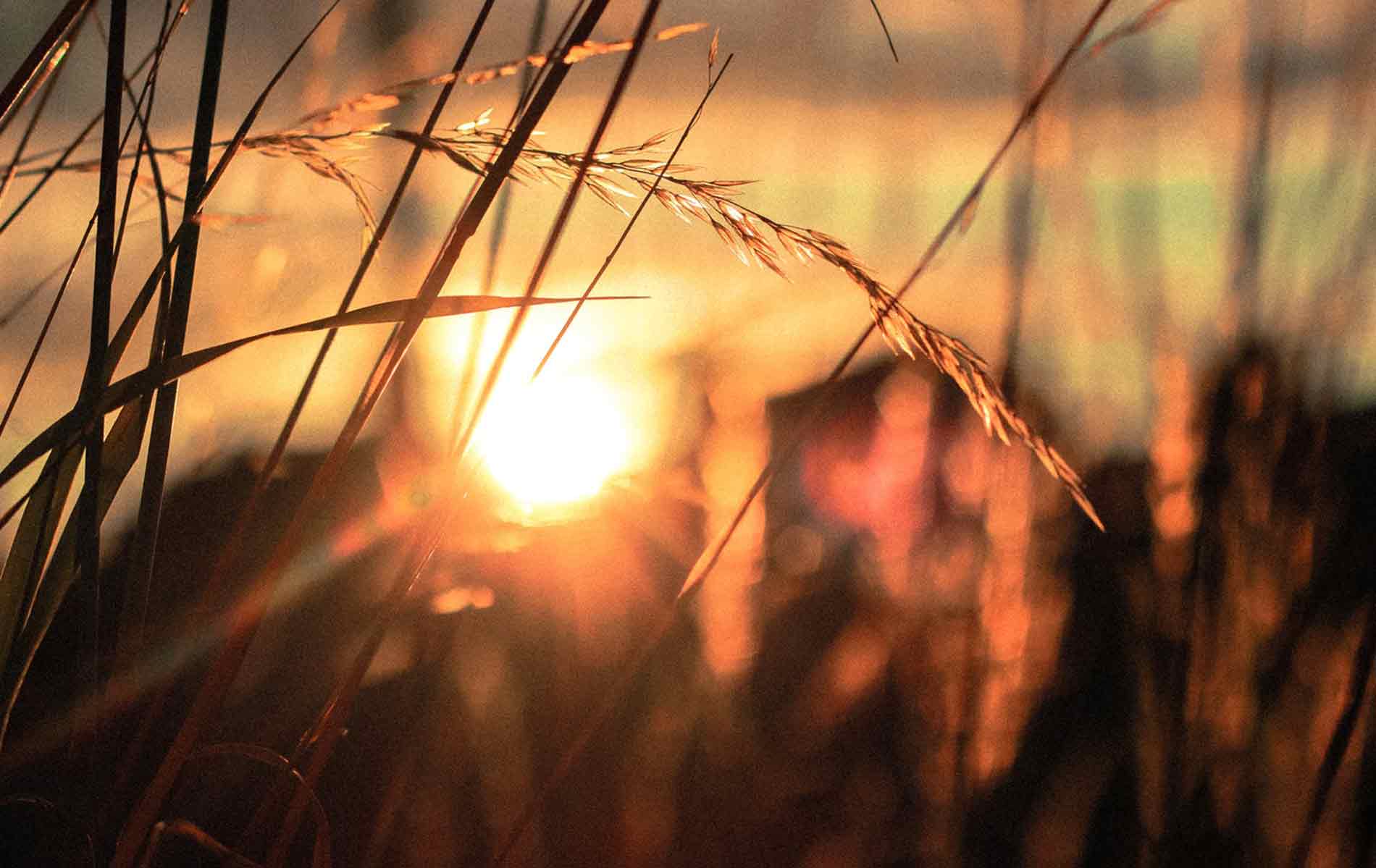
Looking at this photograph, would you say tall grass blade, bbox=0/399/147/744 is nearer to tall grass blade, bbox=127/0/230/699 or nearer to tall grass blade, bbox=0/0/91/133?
tall grass blade, bbox=127/0/230/699

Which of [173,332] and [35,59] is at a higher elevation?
[35,59]

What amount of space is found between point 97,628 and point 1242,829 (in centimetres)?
115

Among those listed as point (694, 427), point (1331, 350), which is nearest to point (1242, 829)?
point (1331, 350)

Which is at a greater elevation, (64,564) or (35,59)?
(35,59)

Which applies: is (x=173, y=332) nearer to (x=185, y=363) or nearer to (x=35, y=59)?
(x=185, y=363)

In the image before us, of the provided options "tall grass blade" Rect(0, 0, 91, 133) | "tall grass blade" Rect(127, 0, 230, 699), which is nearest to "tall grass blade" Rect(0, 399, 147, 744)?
"tall grass blade" Rect(127, 0, 230, 699)

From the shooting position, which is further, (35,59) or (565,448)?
(565,448)

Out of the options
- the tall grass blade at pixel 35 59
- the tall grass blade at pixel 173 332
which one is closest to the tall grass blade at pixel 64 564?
the tall grass blade at pixel 173 332

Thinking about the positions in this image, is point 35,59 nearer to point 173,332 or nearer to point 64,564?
point 173,332

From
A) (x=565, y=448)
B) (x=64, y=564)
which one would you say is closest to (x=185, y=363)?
(x=64, y=564)

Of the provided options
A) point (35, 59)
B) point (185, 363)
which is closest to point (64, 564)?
point (185, 363)

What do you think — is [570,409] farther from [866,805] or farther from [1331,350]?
[866,805]

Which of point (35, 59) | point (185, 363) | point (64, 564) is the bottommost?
point (64, 564)

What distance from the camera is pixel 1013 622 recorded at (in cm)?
129
